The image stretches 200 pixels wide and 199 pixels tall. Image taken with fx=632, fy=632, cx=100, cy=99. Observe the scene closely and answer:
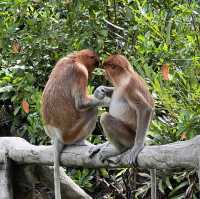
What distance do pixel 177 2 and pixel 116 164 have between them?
1.96 metres

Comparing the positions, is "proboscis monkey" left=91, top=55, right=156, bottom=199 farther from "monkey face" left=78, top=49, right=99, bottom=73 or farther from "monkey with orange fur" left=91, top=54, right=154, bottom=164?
"monkey face" left=78, top=49, right=99, bottom=73

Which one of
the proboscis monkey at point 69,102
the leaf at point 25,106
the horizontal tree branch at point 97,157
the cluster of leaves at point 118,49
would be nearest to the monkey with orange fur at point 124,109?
the horizontal tree branch at point 97,157

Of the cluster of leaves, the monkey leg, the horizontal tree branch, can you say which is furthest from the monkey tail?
the cluster of leaves

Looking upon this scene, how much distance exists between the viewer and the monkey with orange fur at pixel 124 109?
14.0 feet

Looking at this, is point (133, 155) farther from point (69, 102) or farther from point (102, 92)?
point (69, 102)

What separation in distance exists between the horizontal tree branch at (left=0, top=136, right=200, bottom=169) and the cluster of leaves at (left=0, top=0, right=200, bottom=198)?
2.16 ft

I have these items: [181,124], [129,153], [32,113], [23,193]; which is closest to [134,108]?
[129,153]

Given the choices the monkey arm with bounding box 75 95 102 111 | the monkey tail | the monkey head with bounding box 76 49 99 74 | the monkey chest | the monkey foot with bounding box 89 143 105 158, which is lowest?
the monkey tail

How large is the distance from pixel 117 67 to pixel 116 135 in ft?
1.59

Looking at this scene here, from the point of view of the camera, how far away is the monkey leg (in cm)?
439

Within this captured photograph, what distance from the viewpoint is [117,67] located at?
4480 millimetres

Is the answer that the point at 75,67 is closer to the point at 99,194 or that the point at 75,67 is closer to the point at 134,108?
the point at 134,108

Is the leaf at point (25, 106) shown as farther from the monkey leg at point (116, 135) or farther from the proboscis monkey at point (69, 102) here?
the monkey leg at point (116, 135)

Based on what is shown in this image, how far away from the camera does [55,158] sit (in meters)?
4.76
